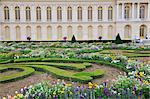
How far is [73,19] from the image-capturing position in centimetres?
4634

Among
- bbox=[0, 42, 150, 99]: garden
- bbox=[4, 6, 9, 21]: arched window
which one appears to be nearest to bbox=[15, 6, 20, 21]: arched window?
bbox=[4, 6, 9, 21]: arched window

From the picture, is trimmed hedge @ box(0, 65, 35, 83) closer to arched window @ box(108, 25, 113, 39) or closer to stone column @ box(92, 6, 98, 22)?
stone column @ box(92, 6, 98, 22)

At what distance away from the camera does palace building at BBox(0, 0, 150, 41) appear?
150 ft

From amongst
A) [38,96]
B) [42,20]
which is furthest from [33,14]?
[38,96]


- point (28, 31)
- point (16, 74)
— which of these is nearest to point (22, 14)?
point (28, 31)

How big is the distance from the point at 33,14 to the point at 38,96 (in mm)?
40246

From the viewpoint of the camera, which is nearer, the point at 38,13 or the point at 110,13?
the point at 38,13

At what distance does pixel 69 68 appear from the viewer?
442 inches

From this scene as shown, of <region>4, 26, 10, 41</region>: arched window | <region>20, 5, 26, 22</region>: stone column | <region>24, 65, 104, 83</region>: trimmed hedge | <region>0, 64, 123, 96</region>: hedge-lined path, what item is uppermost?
<region>20, 5, 26, 22</region>: stone column

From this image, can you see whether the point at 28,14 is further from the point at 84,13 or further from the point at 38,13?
the point at 84,13

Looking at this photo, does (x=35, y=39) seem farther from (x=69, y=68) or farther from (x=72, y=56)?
(x=69, y=68)

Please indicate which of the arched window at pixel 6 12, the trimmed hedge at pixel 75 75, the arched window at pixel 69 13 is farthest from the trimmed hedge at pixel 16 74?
the arched window at pixel 6 12

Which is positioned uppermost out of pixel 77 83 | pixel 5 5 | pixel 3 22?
pixel 5 5

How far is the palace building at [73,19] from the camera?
4559 cm
